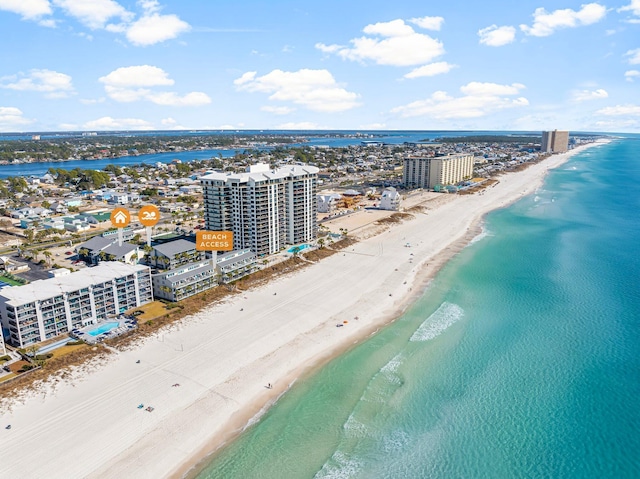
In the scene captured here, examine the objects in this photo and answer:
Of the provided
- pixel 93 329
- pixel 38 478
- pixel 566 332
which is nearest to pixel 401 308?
pixel 566 332

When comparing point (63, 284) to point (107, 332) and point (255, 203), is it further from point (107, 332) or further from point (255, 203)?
point (255, 203)

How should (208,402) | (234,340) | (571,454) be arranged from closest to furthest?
(571,454)
(208,402)
(234,340)

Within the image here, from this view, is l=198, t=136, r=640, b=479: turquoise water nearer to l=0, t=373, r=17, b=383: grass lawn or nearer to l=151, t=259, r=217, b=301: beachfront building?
l=0, t=373, r=17, b=383: grass lawn

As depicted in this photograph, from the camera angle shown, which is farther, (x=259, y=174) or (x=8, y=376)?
(x=259, y=174)

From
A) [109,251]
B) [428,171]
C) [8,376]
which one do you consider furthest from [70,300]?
[428,171]

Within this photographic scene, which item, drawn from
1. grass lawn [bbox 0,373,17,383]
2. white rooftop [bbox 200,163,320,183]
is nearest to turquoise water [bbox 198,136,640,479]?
grass lawn [bbox 0,373,17,383]

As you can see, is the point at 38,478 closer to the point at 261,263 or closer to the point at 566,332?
the point at 261,263

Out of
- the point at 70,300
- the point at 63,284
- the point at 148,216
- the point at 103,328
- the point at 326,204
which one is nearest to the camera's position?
the point at 70,300
